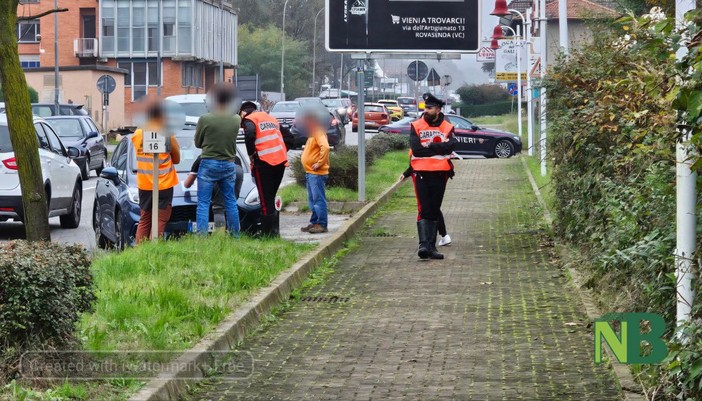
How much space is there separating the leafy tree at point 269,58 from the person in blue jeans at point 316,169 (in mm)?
78740

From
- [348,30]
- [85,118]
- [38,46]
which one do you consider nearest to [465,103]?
[38,46]

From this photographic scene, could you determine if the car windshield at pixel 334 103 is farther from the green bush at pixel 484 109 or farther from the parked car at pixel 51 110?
the green bush at pixel 484 109

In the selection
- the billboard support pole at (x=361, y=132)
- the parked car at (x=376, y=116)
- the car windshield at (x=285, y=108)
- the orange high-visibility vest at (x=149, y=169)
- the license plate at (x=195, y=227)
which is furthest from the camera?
the parked car at (x=376, y=116)

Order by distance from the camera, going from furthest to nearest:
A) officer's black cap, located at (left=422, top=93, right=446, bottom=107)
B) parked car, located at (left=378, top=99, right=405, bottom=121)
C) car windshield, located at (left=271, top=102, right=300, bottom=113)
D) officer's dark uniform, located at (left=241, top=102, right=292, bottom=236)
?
1. parked car, located at (left=378, top=99, right=405, bottom=121)
2. car windshield, located at (left=271, top=102, right=300, bottom=113)
3. officer's dark uniform, located at (left=241, top=102, right=292, bottom=236)
4. officer's black cap, located at (left=422, top=93, right=446, bottom=107)

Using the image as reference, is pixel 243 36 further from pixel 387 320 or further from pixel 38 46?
pixel 387 320

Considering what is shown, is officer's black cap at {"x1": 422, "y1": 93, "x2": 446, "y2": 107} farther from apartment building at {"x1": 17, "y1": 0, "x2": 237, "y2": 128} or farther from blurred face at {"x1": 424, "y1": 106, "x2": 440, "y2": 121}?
apartment building at {"x1": 17, "y1": 0, "x2": 237, "y2": 128}

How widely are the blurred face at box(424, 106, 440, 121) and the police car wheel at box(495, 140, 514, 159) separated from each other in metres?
26.5

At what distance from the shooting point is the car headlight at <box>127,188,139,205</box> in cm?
1441

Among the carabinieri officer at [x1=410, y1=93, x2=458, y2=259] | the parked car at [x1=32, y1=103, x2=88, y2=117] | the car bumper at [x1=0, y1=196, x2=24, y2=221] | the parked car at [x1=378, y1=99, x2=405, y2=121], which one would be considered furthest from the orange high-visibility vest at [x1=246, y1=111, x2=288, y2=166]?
the parked car at [x1=378, y1=99, x2=405, y2=121]

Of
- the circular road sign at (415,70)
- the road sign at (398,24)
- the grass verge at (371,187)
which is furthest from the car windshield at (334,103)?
the road sign at (398,24)

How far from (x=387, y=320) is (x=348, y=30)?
9.69 metres

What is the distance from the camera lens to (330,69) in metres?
125

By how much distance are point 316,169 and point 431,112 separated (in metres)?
2.95

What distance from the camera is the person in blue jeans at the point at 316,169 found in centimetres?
1584
